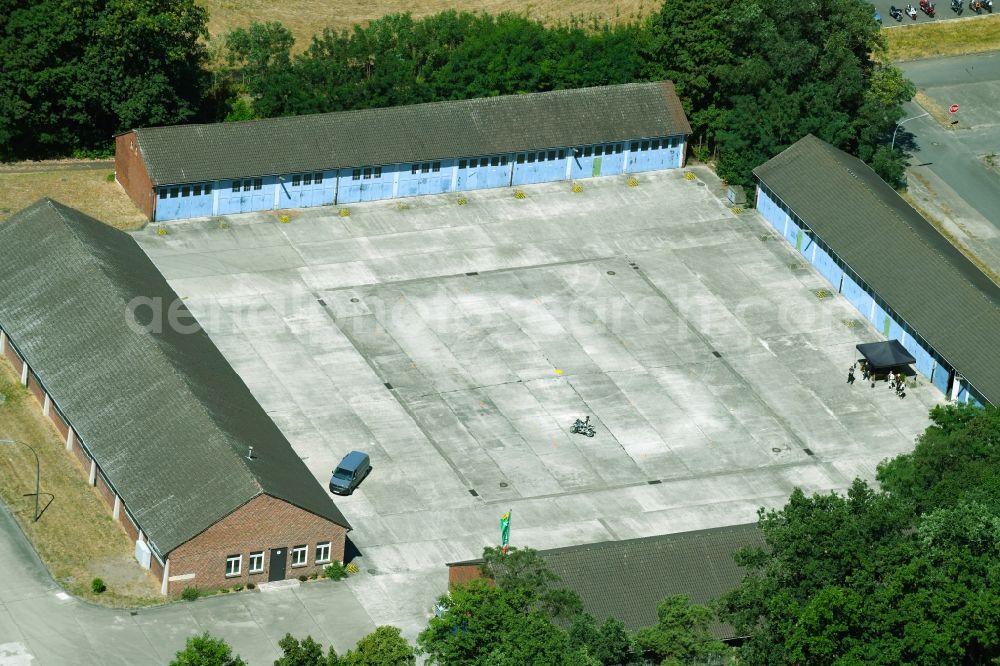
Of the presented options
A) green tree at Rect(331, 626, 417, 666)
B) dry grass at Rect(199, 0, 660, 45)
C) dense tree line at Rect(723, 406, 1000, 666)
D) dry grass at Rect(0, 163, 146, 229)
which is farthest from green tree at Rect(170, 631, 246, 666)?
dry grass at Rect(199, 0, 660, 45)

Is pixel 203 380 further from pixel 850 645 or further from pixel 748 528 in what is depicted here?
pixel 850 645

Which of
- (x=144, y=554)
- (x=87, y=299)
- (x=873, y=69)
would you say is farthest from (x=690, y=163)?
(x=144, y=554)

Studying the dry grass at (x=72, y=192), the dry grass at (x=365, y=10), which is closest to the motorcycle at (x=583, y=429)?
A: the dry grass at (x=72, y=192)

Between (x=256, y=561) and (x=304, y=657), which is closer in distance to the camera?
(x=304, y=657)

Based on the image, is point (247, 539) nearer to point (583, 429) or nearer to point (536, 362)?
point (583, 429)

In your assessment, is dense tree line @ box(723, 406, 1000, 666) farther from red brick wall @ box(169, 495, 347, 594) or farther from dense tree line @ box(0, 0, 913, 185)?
dense tree line @ box(0, 0, 913, 185)

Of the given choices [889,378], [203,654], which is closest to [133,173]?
[889,378]
